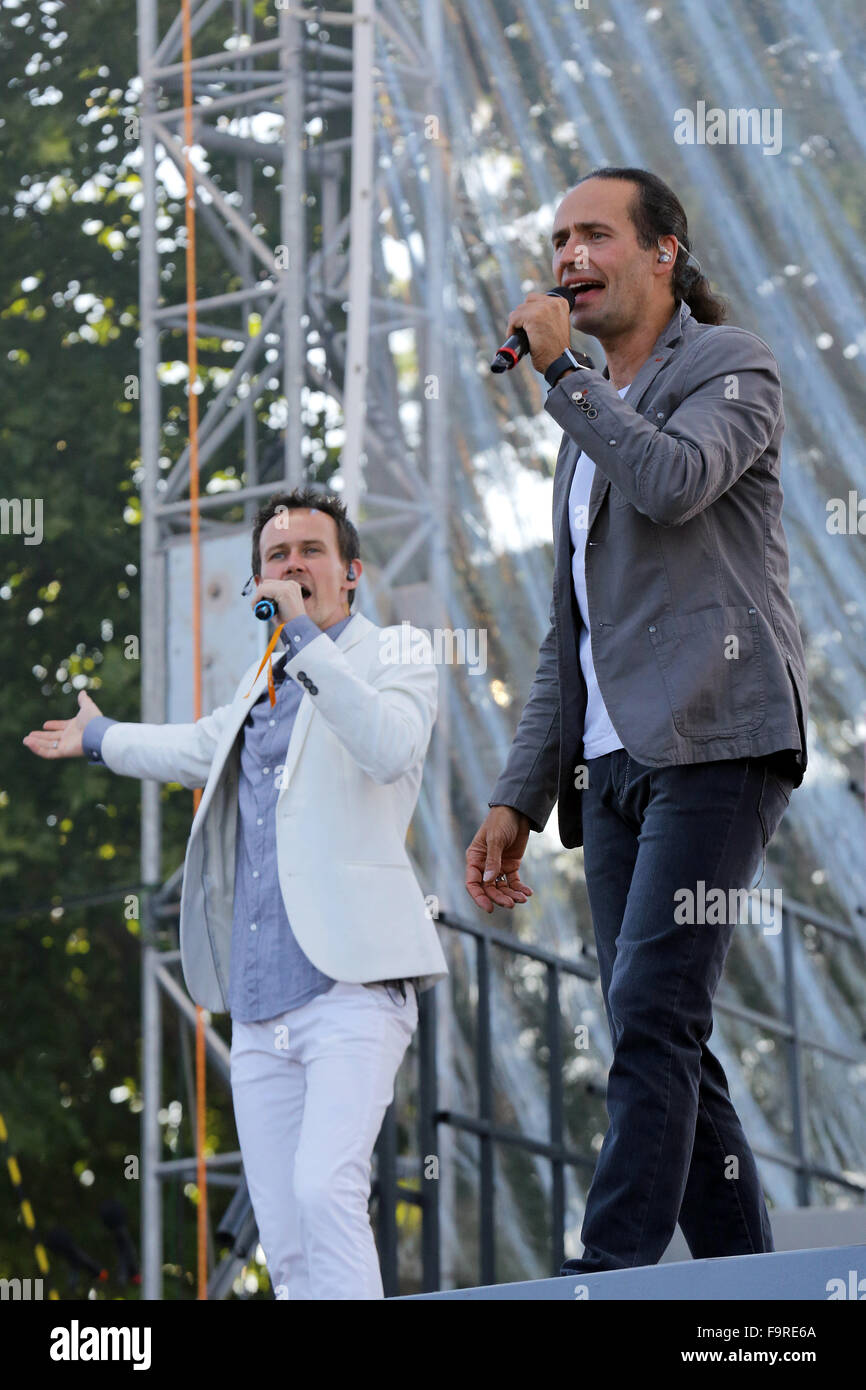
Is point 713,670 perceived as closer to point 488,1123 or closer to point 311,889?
point 311,889

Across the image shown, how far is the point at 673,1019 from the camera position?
71.5 inches

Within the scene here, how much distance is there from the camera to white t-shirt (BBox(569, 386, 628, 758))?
2.00 metres

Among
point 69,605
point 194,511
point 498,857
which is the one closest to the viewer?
point 498,857

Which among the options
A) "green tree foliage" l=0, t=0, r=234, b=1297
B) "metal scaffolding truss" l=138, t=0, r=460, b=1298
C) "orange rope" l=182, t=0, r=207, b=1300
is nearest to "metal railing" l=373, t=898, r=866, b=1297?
"orange rope" l=182, t=0, r=207, b=1300

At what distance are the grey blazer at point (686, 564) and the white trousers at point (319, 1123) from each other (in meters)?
0.47

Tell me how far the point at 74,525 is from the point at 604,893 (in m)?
4.91

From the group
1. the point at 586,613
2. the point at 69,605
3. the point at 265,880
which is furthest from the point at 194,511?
Result: the point at 586,613

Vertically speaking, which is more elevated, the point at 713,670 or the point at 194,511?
the point at 194,511

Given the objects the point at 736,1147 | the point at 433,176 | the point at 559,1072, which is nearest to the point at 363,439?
the point at 433,176

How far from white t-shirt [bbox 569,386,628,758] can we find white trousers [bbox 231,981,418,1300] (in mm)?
514

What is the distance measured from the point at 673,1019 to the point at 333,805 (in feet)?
2.41

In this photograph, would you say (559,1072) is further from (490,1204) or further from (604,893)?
(604,893)

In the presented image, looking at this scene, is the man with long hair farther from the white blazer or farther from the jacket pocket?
the white blazer

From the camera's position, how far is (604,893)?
6.54ft
